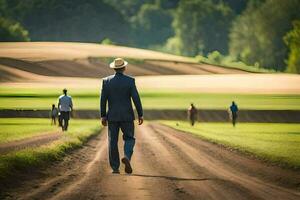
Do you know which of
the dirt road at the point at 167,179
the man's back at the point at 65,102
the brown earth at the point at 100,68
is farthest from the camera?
the brown earth at the point at 100,68

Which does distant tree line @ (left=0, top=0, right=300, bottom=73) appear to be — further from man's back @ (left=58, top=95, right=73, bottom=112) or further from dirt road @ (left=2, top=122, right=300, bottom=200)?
dirt road @ (left=2, top=122, right=300, bottom=200)

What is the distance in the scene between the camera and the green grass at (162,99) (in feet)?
138

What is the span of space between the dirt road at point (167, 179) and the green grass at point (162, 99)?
1624 cm

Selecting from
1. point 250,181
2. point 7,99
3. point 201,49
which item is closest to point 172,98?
point 201,49

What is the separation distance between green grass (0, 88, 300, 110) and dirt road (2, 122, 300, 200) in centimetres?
1624

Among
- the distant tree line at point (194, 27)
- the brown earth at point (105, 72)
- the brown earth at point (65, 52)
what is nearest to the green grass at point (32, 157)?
the distant tree line at point (194, 27)

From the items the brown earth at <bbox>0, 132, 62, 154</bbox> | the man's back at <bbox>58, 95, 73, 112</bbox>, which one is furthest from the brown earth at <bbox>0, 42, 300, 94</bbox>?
the brown earth at <bbox>0, 132, 62, 154</bbox>

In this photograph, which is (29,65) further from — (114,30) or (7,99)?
(114,30)

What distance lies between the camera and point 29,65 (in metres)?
67.4

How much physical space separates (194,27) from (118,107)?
274 ft

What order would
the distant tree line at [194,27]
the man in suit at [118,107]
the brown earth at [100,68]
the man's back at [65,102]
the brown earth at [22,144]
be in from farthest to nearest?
the brown earth at [100,68] < the distant tree line at [194,27] < the man's back at [65,102] < the brown earth at [22,144] < the man in suit at [118,107]

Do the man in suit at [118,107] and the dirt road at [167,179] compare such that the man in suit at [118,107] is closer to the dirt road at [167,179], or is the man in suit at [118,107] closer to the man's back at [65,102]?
the dirt road at [167,179]

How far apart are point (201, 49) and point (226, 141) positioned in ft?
186

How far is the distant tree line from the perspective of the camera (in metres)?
52.0
